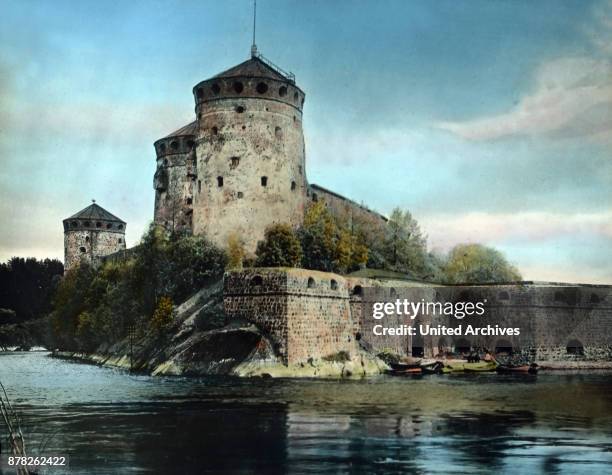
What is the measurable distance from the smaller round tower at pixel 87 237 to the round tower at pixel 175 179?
39.0 feet

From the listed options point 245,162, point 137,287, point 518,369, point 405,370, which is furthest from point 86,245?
point 518,369

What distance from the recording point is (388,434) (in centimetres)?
1588

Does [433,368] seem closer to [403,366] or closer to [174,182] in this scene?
[403,366]

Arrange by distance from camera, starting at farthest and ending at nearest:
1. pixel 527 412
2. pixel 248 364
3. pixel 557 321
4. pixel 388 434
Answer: pixel 557 321 → pixel 248 364 → pixel 527 412 → pixel 388 434

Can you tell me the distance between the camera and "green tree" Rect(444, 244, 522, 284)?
52.1 metres

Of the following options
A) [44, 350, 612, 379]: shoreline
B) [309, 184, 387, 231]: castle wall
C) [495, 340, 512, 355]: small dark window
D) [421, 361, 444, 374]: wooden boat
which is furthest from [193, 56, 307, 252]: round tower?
[495, 340, 512, 355]: small dark window

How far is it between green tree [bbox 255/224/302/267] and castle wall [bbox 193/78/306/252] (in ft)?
11.7

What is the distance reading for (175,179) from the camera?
51938 millimetres

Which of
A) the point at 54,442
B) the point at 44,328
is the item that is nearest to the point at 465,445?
the point at 54,442

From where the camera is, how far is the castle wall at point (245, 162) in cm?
4050

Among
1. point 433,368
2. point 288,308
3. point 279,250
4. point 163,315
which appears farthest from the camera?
point 163,315

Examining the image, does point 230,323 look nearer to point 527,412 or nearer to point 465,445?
point 527,412

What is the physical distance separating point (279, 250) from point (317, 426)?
19.8 meters

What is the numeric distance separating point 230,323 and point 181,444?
17.3m
